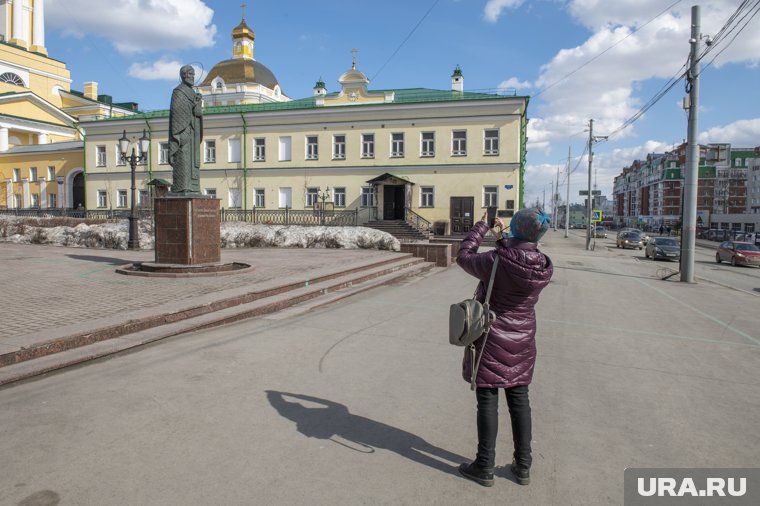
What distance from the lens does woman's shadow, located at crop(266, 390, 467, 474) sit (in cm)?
361

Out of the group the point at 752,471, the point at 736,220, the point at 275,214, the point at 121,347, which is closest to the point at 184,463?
the point at 121,347

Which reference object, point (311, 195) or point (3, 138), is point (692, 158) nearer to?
point (311, 195)

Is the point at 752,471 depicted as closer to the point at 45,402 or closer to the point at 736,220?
the point at 45,402

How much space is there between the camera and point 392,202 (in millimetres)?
36781

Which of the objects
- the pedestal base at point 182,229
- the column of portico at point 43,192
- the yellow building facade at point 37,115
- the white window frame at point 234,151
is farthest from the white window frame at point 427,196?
the column of portico at point 43,192

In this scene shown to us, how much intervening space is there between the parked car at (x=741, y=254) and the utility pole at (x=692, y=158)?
44.0 ft

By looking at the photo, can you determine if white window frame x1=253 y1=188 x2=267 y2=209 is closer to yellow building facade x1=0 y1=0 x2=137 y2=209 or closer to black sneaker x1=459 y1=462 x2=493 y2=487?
yellow building facade x1=0 y1=0 x2=137 y2=209

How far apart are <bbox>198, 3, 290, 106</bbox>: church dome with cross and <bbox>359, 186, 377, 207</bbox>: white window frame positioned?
25739 mm

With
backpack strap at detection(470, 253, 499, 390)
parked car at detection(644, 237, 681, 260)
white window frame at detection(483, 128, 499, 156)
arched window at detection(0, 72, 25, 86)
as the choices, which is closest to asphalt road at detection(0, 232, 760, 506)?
backpack strap at detection(470, 253, 499, 390)

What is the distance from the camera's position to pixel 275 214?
34188 millimetres

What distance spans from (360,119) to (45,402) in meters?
34.1

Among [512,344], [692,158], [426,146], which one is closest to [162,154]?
[426,146]

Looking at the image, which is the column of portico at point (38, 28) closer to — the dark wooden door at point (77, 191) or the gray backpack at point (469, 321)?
the dark wooden door at point (77, 191)

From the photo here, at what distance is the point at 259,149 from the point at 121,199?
13185 millimetres
